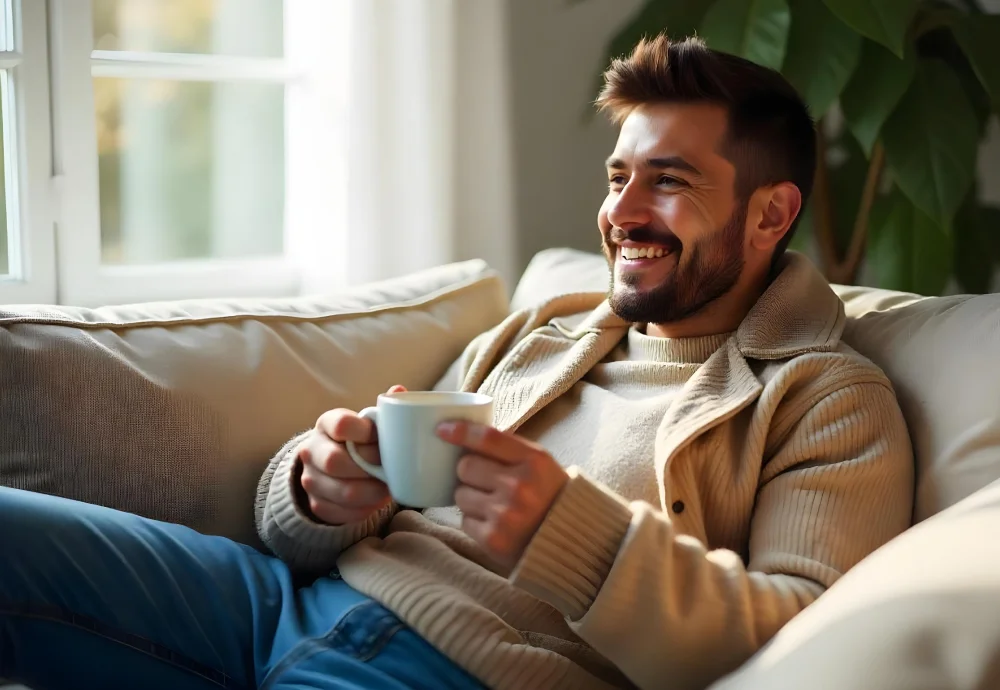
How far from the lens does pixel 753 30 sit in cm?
200

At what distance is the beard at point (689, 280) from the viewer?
1.45 metres

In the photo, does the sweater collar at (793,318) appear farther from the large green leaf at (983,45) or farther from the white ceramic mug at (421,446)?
the large green leaf at (983,45)

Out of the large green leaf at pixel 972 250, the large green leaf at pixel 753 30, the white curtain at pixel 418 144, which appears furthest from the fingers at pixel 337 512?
the large green leaf at pixel 972 250

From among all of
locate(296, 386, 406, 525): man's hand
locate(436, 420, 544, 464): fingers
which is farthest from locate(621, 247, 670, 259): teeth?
locate(436, 420, 544, 464): fingers

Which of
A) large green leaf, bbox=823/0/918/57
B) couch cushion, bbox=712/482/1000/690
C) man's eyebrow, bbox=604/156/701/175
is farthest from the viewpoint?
large green leaf, bbox=823/0/918/57

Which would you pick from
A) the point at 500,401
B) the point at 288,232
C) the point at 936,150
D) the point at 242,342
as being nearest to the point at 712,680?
the point at 500,401

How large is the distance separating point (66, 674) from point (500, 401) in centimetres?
65

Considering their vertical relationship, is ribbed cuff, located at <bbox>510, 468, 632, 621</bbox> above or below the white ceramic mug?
below

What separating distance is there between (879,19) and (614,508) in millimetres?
1263

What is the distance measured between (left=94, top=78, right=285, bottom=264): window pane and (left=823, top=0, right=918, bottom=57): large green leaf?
1.26 meters

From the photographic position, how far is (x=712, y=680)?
1.04m

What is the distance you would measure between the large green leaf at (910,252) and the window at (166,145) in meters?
A: 1.16

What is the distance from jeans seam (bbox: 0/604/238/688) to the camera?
111 cm

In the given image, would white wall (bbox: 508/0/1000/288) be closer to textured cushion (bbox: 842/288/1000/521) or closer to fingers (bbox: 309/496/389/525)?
textured cushion (bbox: 842/288/1000/521)
